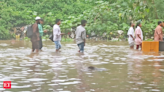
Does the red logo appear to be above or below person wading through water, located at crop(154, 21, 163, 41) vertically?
below

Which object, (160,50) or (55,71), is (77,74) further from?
(160,50)

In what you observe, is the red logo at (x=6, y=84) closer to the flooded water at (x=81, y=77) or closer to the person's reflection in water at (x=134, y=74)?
the flooded water at (x=81, y=77)

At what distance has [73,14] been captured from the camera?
35969mm

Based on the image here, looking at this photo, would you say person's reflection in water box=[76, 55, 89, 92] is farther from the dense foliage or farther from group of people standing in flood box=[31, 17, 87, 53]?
the dense foliage

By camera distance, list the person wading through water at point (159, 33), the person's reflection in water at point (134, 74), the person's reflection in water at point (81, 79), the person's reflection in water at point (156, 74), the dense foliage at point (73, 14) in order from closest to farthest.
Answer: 1. the person's reflection in water at point (81, 79)
2. the person's reflection in water at point (134, 74)
3. the person's reflection in water at point (156, 74)
4. the person wading through water at point (159, 33)
5. the dense foliage at point (73, 14)

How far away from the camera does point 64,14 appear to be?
3625 cm

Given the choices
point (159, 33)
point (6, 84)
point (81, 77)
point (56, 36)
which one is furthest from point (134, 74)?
point (159, 33)

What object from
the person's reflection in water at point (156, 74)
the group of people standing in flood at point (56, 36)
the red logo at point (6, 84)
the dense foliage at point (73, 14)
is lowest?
the person's reflection in water at point (156, 74)

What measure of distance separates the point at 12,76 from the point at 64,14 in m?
26.7

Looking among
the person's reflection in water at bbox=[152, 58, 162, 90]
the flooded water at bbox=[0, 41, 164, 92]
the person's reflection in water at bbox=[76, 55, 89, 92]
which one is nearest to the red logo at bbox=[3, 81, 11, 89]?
the flooded water at bbox=[0, 41, 164, 92]

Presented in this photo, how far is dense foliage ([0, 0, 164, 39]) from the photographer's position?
103 feet

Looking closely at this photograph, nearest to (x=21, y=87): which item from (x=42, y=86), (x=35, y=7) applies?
(x=42, y=86)

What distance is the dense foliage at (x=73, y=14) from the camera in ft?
103

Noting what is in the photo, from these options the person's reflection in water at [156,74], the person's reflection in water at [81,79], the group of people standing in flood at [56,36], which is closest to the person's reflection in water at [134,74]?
the person's reflection in water at [156,74]
